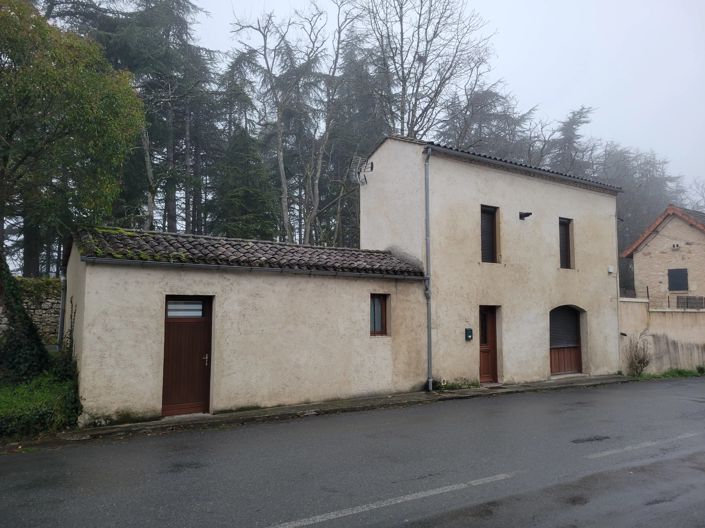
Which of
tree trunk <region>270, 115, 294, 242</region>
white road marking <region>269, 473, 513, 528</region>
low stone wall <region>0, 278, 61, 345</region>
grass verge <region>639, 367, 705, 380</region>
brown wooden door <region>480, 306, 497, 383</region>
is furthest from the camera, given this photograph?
tree trunk <region>270, 115, 294, 242</region>

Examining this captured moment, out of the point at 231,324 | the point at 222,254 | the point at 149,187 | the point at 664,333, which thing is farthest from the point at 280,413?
the point at 664,333

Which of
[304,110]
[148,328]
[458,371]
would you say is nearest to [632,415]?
[458,371]

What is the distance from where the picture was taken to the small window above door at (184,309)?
34.8 feet

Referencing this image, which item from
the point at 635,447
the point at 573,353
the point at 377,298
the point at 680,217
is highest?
the point at 680,217

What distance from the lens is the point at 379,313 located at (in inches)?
530

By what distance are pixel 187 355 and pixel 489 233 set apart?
370 inches

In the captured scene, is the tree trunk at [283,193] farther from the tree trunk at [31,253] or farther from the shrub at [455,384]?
the shrub at [455,384]

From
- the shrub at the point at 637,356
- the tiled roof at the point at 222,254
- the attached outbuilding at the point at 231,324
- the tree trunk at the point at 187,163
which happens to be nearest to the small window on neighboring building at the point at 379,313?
the attached outbuilding at the point at 231,324

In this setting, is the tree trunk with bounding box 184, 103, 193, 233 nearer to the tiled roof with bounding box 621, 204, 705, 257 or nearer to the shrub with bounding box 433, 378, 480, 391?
the shrub with bounding box 433, 378, 480, 391

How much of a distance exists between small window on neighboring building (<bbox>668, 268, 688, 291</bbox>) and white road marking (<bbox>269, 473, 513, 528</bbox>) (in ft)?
89.1

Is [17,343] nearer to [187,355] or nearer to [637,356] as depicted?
[187,355]

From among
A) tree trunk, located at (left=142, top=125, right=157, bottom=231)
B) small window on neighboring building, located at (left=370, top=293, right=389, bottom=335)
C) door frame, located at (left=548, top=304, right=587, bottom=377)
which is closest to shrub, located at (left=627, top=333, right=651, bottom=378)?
door frame, located at (left=548, top=304, right=587, bottom=377)

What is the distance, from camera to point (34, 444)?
27.1 feet

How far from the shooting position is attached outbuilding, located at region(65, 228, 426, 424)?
9.71m
